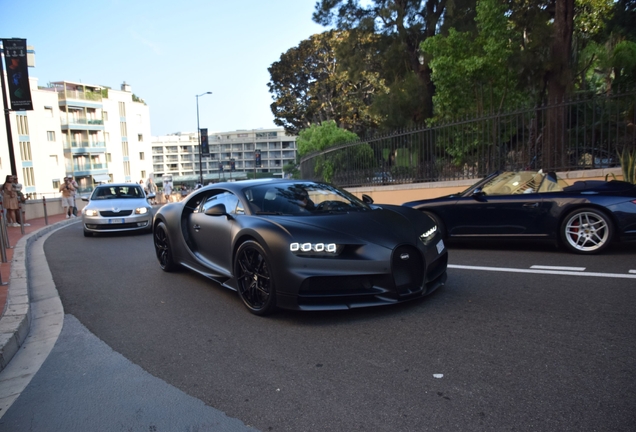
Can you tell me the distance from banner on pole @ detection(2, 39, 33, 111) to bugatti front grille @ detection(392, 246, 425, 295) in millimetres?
17196

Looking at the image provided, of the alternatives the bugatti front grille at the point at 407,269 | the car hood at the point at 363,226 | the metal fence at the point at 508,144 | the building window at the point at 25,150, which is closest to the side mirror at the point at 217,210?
the car hood at the point at 363,226

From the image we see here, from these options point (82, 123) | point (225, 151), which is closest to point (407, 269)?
point (82, 123)

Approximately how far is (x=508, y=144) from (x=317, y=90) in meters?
28.2

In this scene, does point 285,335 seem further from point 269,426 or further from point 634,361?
point 634,361

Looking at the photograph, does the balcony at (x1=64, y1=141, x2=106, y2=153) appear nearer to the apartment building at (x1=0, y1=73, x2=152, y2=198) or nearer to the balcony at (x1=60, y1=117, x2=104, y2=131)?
the apartment building at (x1=0, y1=73, x2=152, y2=198)

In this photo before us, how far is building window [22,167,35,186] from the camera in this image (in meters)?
54.2

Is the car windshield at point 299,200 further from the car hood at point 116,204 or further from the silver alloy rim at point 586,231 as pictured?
the car hood at point 116,204

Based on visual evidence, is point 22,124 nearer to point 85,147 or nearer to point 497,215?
point 85,147

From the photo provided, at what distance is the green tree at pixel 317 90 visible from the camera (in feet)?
117

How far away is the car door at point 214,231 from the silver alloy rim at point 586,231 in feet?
15.0

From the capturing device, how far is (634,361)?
3133 mm

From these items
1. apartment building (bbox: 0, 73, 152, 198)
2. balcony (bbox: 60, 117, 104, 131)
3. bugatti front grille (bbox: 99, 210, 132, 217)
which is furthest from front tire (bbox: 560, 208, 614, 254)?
balcony (bbox: 60, 117, 104, 131)

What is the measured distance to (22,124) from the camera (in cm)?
5391

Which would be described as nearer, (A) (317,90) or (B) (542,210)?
(B) (542,210)
